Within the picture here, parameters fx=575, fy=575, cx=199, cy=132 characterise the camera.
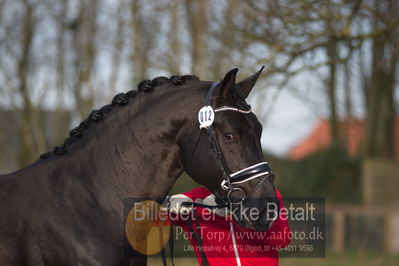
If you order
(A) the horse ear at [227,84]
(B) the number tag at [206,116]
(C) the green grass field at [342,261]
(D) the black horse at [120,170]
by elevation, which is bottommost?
(C) the green grass field at [342,261]

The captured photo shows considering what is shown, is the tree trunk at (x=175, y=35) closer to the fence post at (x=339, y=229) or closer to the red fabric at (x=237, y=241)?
the fence post at (x=339, y=229)

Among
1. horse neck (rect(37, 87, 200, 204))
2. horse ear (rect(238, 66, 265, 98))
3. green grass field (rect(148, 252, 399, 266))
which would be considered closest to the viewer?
horse neck (rect(37, 87, 200, 204))

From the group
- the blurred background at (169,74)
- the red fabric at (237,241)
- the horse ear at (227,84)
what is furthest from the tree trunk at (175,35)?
the horse ear at (227,84)

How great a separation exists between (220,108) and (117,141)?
0.70m

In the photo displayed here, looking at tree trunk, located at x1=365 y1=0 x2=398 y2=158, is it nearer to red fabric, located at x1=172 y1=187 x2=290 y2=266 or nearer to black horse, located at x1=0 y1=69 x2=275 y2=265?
red fabric, located at x1=172 y1=187 x2=290 y2=266

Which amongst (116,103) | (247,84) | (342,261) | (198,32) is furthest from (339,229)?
(116,103)

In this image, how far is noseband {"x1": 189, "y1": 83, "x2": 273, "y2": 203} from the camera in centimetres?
337

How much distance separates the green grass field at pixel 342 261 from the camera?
11383 mm

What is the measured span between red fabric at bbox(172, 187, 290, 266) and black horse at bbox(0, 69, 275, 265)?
548 millimetres

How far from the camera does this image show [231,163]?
343 cm

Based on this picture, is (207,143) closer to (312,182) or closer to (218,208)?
(218,208)

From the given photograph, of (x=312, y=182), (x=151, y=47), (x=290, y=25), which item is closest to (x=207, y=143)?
(x=290, y=25)

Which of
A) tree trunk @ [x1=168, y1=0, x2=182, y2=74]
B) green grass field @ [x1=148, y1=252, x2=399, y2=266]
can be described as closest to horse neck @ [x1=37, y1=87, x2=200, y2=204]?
green grass field @ [x1=148, y1=252, x2=399, y2=266]

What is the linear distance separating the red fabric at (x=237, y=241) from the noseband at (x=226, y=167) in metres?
0.60
